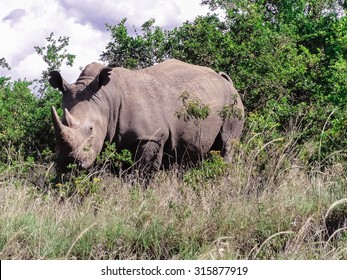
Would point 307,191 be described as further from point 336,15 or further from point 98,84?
point 336,15

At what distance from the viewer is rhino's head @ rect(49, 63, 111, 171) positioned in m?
8.50

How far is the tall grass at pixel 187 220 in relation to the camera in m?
6.23

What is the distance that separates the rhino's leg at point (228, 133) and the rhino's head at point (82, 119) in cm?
232

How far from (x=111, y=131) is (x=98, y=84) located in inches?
23.6

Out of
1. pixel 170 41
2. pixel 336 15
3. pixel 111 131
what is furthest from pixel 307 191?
pixel 336 15

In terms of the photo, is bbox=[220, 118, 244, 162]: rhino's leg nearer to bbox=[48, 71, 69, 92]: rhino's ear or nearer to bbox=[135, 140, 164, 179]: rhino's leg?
bbox=[135, 140, 164, 179]: rhino's leg

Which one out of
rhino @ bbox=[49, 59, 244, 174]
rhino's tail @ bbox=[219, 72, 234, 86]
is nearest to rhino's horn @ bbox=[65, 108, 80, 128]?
rhino @ bbox=[49, 59, 244, 174]

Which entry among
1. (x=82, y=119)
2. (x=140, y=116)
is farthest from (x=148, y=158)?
(x=82, y=119)

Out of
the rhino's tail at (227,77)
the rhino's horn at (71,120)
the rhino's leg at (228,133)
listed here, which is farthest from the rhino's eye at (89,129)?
the rhino's tail at (227,77)

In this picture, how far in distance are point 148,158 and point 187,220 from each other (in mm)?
2828

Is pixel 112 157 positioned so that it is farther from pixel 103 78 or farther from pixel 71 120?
pixel 103 78

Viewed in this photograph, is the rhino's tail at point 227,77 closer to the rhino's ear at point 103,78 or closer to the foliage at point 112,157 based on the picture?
the rhino's ear at point 103,78

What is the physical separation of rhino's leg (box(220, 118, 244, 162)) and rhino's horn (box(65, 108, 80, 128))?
281 centimetres

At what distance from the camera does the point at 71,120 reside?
341 inches
